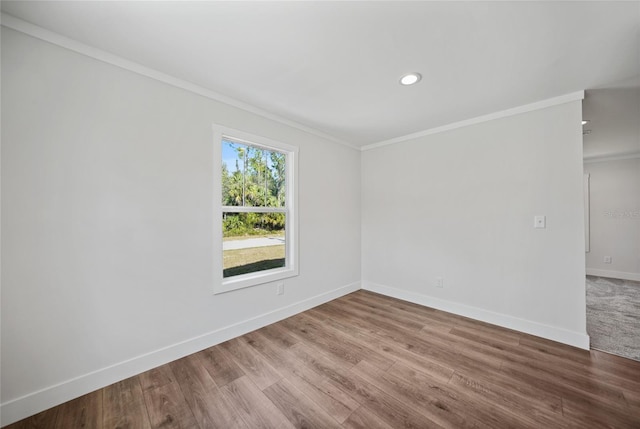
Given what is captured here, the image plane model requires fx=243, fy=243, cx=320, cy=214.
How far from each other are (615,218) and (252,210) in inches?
256

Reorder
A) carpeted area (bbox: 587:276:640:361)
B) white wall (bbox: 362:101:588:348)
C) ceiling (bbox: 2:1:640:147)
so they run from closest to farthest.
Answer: ceiling (bbox: 2:1:640:147), carpeted area (bbox: 587:276:640:361), white wall (bbox: 362:101:588:348)

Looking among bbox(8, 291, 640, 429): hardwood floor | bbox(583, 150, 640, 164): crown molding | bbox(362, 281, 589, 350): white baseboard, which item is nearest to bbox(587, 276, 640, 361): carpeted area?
bbox(362, 281, 589, 350): white baseboard

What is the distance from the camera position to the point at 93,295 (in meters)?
1.71

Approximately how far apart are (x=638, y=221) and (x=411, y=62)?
18.4 ft

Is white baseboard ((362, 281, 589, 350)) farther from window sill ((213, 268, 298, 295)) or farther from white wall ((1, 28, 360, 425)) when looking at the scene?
white wall ((1, 28, 360, 425))

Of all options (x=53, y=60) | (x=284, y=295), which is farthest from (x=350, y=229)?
(x=53, y=60)

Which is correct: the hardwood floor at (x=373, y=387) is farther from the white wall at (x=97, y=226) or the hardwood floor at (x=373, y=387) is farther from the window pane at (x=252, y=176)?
the window pane at (x=252, y=176)

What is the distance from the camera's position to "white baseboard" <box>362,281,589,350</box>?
2.29 m

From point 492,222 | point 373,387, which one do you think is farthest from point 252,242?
point 492,222

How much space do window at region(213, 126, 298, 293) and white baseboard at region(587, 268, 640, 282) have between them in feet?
19.3

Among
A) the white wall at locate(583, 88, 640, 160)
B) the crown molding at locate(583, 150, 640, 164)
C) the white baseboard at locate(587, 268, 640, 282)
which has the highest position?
the white wall at locate(583, 88, 640, 160)

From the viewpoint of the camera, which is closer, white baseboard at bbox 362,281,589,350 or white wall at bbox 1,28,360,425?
white wall at bbox 1,28,360,425

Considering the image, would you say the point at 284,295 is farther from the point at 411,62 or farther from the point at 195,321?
the point at 411,62

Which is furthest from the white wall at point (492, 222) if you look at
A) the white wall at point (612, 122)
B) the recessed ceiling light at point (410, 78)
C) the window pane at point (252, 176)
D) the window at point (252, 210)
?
the window pane at point (252, 176)
